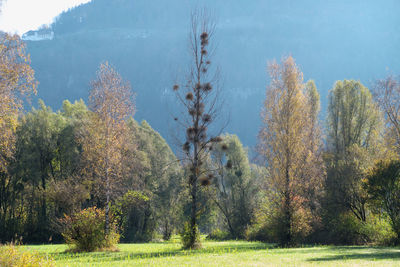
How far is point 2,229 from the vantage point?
1549 inches

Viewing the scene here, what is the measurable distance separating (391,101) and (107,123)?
2156 centimetres

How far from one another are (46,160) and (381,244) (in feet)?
116

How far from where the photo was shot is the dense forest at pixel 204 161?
19672 mm

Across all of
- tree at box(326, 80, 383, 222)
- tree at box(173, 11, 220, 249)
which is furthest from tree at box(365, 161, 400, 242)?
tree at box(326, 80, 383, 222)

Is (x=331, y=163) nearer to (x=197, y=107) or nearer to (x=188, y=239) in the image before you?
(x=197, y=107)

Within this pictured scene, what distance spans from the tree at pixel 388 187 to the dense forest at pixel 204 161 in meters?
0.06

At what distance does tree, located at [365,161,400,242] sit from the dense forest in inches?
2.3

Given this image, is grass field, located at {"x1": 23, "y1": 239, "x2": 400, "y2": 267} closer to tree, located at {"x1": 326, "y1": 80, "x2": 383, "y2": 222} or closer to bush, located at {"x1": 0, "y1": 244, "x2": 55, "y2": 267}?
bush, located at {"x1": 0, "y1": 244, "x2": 55, "y2": 267}

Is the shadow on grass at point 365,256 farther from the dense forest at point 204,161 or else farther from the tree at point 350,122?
the tree at point 350,122

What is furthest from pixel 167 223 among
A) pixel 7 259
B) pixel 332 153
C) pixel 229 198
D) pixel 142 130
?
pixel 7 259

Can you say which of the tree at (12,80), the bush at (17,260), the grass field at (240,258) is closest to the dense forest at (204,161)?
the tree at (12,80)

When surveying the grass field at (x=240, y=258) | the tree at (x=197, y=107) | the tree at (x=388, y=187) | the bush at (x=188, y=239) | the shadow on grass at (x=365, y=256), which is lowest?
the shadow on grass at (x=365, y=256)

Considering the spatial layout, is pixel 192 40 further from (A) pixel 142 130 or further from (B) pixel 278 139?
(A) pixel 142 130

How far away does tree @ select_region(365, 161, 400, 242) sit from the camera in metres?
20.2
